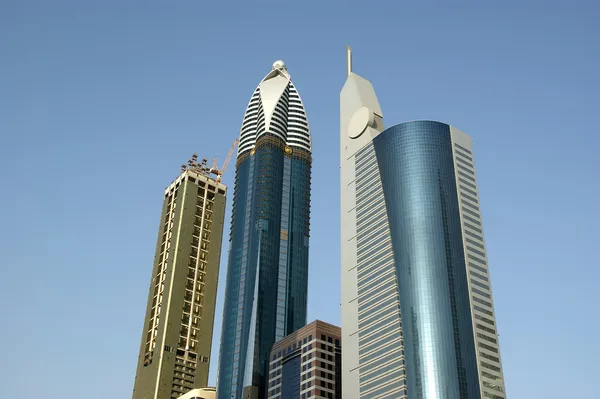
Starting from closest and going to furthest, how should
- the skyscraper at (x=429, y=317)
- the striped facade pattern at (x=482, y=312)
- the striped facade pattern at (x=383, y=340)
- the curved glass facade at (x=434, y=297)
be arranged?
1. the curved glass facade at (x=434, y=297)
2. the skyscraper at (x=429, y=317)
3. the striped facade pattern at (x=482, y=312)
4. the striped facade pattern at (x=383, y=340)

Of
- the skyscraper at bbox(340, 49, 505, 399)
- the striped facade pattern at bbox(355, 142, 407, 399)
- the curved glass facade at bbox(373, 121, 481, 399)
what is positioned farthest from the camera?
the striped facade pattern at bbox(355, 142, 407, 399)

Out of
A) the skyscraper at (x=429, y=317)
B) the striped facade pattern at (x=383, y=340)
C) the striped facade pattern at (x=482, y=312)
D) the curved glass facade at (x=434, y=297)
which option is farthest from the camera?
the striped facade pattern at (x=383, y=340)

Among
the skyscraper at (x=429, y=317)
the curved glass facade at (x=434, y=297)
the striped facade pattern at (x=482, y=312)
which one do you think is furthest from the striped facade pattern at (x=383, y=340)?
the striped facade pattern at (x=482, y=312)

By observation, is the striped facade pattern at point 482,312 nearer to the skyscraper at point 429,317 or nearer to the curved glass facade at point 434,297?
the skyscraper at point 429,317

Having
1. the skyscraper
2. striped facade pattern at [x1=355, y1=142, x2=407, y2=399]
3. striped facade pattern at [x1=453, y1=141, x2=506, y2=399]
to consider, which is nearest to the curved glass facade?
the skyscraper

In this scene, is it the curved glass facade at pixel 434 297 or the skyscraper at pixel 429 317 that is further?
the skyscraper at pixel 429 317

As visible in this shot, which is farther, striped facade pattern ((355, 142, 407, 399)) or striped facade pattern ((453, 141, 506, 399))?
striped facade pattern ((355, 142, 407, 399))

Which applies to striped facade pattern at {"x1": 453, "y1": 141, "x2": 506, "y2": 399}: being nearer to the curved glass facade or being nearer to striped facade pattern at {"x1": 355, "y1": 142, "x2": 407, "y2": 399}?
the curved glass facade

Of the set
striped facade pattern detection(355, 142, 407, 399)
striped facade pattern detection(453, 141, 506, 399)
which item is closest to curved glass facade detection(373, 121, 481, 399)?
striped facade pattern detection(453, 141, 506, 399)

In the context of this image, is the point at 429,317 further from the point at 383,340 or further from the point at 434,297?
the point at 383,340

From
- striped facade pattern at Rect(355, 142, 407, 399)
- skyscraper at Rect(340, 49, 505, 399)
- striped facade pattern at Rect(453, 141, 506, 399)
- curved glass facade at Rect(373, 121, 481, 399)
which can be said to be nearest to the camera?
curved glass facade at Rect(373, 121, 481, 399)

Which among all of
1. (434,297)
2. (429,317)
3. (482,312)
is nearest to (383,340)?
(429,317)

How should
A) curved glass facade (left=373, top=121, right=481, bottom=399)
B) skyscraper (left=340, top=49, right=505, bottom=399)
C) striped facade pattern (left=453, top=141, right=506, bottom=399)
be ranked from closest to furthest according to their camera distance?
curved glass facade (left=373, top=121, right=481, bottom=399) < skyscraper (left=340, top=49, right=505, bottom=399) < striped facade pattern (left=453, top=141, right=506, bottom=399)

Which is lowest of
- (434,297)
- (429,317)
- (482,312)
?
(429,317)
